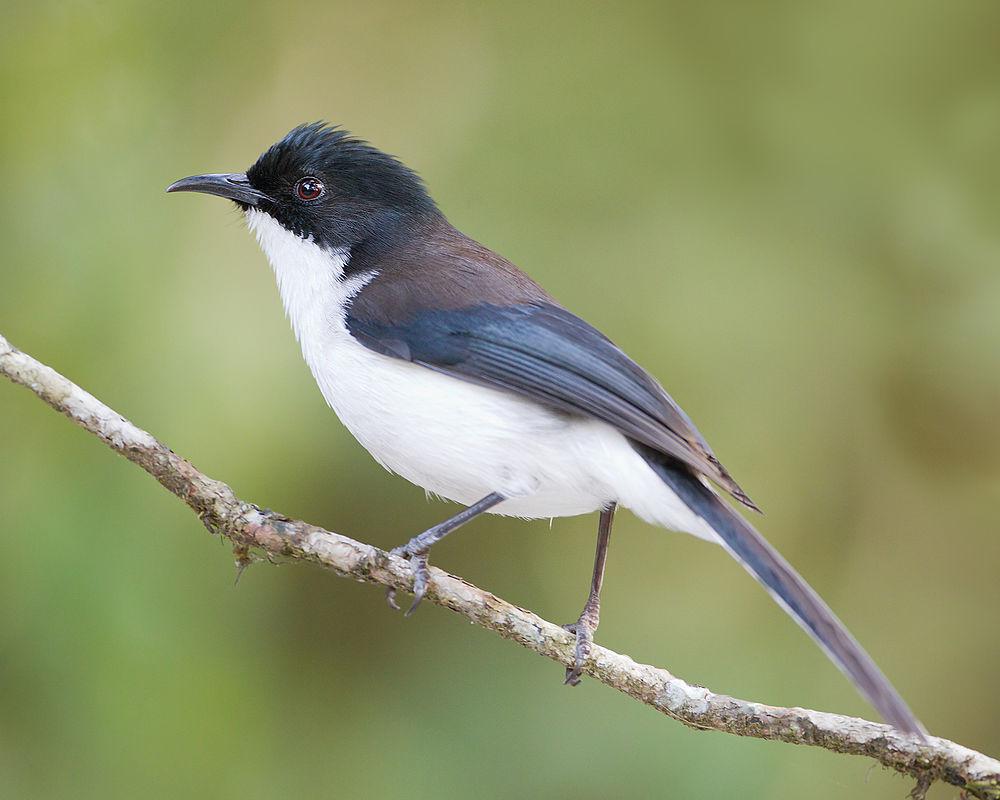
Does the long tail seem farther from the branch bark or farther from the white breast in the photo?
the branch bark

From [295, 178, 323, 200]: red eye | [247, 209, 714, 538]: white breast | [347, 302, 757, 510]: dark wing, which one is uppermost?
[295, 178, 323, 200]: red eye

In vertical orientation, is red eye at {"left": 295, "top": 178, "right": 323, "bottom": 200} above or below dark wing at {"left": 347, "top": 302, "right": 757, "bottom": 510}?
above

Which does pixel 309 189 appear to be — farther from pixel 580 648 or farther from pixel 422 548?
pixel 580 648

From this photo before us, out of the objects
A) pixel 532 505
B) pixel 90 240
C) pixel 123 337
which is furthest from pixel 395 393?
pixel 90 240

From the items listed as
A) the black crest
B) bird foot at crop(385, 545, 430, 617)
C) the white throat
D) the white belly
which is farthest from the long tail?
the black crest

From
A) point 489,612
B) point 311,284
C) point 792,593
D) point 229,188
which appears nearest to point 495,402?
point 489,612

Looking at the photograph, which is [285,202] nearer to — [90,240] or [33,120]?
[90,240]

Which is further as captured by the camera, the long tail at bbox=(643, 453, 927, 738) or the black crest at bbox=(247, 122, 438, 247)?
the black crest at bbox=(247, 122, 438, 247)
